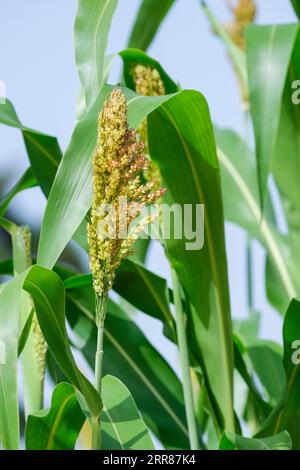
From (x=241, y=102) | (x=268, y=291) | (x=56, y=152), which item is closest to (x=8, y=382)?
(x=56, y=152)

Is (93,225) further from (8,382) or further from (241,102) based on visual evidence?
(241,102)

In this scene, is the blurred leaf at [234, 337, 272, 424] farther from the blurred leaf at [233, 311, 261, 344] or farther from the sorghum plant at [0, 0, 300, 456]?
the blurred leaf at [233, 311, 261, 344]

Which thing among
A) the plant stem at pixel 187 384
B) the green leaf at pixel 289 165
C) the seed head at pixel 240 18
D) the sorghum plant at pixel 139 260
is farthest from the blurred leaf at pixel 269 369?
the seed head at pixel 240 18

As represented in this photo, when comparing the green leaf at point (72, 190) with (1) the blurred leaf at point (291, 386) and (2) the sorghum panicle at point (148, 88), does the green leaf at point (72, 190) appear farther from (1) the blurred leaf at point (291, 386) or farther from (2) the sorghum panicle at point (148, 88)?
(1) the blurred leaf at point (291, 386)

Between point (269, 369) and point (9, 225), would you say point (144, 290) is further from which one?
point (269, 369)

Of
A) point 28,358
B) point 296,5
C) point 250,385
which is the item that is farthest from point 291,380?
point 296,5

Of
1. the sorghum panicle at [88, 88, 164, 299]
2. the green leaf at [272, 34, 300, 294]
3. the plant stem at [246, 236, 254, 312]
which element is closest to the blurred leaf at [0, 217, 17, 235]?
the sorghum panicle at [88, 88, 164, 299]
